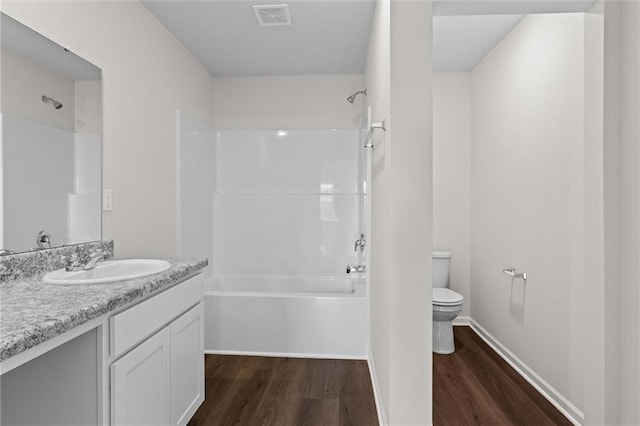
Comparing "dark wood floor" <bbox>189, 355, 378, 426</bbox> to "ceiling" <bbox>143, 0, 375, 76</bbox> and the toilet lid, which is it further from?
"ceiling" <bbox>143, 0, 375, 76</bbox>

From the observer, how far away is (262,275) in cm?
363

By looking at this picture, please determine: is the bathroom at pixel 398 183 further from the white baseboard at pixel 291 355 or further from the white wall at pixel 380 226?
the white baseboard at pixel 291 355

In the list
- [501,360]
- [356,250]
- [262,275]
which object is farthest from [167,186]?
[501,360]

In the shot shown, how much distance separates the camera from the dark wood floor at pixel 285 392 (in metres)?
1.96

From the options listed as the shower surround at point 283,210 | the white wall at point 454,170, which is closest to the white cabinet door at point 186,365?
the shower surround at point 283,210

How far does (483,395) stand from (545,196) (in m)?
1.28

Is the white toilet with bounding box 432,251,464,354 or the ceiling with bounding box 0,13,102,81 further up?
the ceiling with bounding box 0,13,102,81

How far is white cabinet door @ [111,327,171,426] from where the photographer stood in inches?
47.1

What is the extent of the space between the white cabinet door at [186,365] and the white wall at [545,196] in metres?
1.87

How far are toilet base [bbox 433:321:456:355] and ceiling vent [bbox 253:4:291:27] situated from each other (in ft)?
8.30

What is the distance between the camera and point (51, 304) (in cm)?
105

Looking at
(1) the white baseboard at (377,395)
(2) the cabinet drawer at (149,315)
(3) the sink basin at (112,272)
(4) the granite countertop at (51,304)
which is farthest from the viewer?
(1) the white baseboard at (377,395)

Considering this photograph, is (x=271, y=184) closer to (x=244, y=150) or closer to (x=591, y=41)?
(x=244, y=150)

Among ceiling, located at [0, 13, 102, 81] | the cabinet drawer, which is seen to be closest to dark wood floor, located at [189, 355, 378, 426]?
the cabinet drawer
